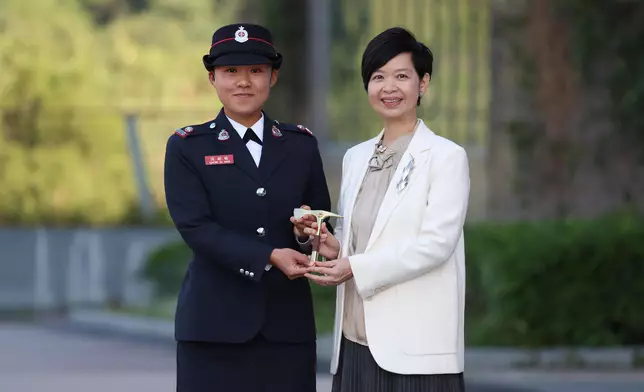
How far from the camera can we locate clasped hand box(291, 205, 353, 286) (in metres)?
4.16

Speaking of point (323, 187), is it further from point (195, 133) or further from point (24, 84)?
point (24, 84)

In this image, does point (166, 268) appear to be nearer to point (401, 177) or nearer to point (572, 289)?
point (572, 289)

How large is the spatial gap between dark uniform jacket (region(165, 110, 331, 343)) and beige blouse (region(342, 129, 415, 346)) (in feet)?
0.52

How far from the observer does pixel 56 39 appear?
16906 mm

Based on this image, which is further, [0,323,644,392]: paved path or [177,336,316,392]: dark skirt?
[0,323,644,392]: paved path

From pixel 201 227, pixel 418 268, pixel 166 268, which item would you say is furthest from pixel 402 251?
pixel 166 268

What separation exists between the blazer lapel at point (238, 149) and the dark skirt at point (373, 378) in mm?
591

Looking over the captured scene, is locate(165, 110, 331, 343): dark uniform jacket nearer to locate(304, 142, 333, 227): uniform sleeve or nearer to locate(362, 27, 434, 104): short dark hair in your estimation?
locate(304, 142, 333, 227): uniform sleeve

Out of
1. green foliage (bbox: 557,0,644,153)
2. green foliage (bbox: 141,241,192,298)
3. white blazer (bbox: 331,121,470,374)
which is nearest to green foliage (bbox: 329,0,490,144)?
green foliage (bbox: 557,0,644,153)

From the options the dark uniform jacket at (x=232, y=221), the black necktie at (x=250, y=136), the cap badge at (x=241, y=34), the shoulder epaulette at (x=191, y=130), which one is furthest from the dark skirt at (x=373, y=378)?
the cap badge at (x=241, y=34)

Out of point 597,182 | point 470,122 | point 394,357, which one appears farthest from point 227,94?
point 470,122

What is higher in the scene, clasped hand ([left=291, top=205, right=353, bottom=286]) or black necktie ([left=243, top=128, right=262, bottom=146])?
black necktie ([left=243, top=128, right=262, bottom=146])

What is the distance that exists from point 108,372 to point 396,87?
18.3ft

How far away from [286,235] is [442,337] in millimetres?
572
